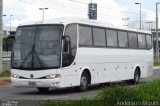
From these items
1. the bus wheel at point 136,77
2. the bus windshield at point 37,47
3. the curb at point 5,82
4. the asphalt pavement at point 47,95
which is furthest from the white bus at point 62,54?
the curb at point 5,82

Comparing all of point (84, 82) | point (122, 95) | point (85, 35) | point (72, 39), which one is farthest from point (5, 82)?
point (122, 95)

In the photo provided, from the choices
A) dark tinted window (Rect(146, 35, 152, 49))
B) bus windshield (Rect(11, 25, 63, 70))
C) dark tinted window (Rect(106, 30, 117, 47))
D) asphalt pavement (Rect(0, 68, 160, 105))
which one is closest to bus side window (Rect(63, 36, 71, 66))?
bus windshield (Rect(11, 25, 63, 70))

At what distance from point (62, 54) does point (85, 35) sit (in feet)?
7.15

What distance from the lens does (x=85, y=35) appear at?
848 inches

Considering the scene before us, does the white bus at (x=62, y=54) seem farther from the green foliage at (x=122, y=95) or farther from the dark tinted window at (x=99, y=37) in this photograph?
the green foliage at (x=122, y=95)

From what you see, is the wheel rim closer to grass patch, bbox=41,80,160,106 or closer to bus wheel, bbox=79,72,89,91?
bus wheel, bbox=79,72,89,91

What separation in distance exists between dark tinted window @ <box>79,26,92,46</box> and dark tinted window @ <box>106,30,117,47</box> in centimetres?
187

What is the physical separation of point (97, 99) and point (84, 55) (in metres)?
9.30

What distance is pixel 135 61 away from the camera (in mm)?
27062

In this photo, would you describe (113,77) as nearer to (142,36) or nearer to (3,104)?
(142,36)

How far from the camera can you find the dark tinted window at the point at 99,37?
22.3 m

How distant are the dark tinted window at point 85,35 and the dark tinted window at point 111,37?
6.14 ft

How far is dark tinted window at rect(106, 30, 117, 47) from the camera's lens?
23.7 m

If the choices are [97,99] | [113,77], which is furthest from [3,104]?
[113,77]
